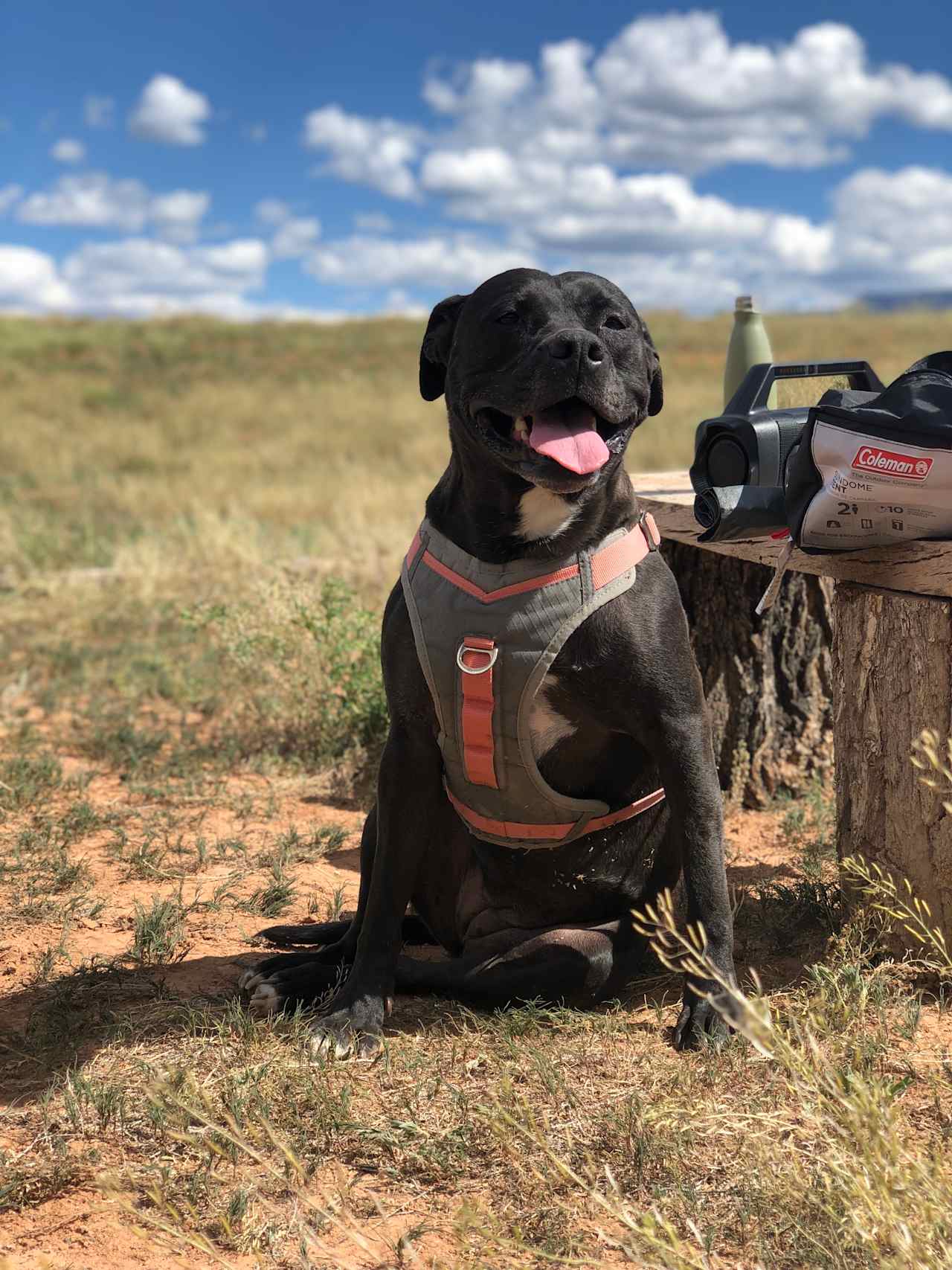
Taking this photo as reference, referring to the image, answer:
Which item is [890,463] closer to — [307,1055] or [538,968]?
[538,968]

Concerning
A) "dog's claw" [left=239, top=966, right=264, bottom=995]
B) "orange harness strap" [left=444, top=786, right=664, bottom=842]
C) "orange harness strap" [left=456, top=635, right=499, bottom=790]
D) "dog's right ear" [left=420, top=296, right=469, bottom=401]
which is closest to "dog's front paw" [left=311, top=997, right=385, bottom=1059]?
"dog's claw" [left=239, top=966, right=264, bottom=995]

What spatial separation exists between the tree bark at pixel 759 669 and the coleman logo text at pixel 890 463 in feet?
5.30

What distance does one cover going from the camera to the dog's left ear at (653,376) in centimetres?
287

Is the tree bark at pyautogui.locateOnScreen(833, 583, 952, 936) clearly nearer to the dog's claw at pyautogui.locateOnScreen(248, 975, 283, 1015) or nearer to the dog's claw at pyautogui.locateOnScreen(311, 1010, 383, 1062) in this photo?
the dog's claw at pyautogui.locateOnScreen(311, 1010, 383, 1062)

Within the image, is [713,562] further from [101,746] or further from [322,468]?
[322,468]

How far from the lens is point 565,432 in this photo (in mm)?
2590

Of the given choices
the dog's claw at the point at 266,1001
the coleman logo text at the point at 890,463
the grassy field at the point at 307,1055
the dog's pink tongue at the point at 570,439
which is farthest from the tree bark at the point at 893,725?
the dog's claw at the point at 266,1001

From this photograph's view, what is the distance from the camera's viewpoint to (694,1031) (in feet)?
8.75

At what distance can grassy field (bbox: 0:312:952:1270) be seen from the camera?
1.98 metres

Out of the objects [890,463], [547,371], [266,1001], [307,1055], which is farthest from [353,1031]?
[890,463]

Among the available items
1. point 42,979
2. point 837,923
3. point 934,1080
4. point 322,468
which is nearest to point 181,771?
point 42,979

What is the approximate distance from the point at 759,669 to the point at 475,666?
2106 mm

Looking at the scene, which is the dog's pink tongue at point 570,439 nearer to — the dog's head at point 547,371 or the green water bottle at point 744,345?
the dog's head at point 547,371

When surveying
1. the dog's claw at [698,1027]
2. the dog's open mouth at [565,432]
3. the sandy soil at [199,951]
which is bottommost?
the sandy soil at [199,951]
